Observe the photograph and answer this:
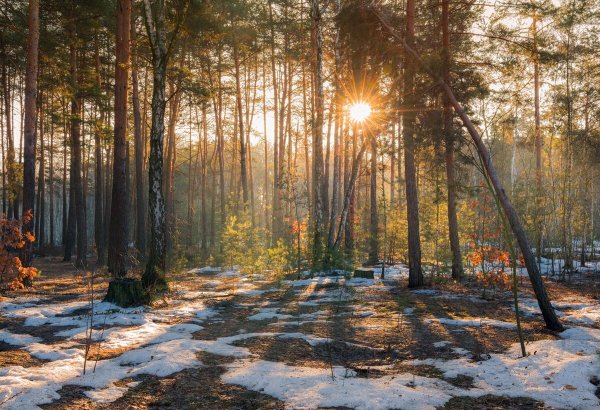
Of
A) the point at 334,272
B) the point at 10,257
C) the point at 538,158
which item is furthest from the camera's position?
the point at 538,158

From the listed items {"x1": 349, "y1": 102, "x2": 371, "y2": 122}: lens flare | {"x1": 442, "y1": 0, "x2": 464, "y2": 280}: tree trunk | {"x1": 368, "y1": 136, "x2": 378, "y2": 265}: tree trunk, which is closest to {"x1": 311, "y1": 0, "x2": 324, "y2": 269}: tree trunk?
{"x1": 349, "y1": 102, "x2": 371, "y2": 122}: lens flare

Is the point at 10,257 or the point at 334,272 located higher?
the point at 10,257

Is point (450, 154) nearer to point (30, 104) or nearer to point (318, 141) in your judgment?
point (318, 141)

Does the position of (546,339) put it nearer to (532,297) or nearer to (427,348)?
(427,348)

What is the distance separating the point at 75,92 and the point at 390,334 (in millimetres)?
12657

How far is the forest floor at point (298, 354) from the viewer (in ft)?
12.1

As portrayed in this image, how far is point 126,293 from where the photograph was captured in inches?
311

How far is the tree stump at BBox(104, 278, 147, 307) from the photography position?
7863 mm

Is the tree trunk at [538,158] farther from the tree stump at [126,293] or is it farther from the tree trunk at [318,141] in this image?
the tree stump at [126,293]

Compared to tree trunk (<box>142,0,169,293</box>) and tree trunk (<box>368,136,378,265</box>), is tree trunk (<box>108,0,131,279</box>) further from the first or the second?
tree trunk (<box>368,136,378,265</box>)

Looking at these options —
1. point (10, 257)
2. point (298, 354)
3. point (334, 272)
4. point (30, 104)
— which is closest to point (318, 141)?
point (334, 272)

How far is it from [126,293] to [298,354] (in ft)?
13.9

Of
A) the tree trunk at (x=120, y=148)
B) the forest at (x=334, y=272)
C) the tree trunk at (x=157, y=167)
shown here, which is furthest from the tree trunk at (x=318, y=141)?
the tree trunk at (x=120, y=148)

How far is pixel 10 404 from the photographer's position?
3.24 meters
